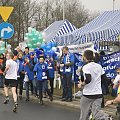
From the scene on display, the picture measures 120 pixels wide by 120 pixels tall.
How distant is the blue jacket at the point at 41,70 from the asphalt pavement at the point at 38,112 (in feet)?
3.05

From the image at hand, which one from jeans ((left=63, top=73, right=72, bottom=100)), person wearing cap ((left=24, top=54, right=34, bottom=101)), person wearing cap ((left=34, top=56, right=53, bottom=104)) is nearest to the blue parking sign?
person wearing cap ((left=24, top=54, right=34, bottom=101))

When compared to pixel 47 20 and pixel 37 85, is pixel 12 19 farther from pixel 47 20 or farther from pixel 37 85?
pixel 37 85

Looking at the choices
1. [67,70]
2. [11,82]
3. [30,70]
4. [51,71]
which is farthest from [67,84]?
[11,82]

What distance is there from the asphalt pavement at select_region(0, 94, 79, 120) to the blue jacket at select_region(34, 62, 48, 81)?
0.93 metres

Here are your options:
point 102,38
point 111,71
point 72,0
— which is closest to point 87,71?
point 111,71

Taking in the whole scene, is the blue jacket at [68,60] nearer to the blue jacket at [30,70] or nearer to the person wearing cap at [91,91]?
the blue jacket at [30,70]

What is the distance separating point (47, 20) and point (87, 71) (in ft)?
174

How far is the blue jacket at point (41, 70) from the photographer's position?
13.1m

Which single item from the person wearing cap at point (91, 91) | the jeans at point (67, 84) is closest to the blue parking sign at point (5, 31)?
the jeans at point (67, 84)

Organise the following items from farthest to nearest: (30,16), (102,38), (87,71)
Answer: (30,16)
(102,38)
(87,71)

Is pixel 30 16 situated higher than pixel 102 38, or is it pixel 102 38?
pixel 30 16

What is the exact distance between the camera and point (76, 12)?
2608 inches

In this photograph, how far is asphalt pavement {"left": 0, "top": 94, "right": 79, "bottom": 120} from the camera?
10397 mm

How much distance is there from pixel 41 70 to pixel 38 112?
208 centimetres
